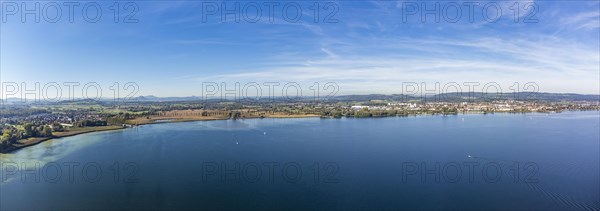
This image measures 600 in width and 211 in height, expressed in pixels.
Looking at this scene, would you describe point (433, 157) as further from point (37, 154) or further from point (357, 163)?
point (37, 154)

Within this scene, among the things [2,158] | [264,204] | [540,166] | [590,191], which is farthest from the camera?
[2,158]

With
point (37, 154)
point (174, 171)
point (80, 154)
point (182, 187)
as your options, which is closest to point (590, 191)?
point (182, 187)

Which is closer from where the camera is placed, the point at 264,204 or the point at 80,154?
the point at 264,204

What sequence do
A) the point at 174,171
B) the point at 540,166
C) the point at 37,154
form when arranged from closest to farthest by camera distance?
the point at 174,171 < the point at 540,166 < the point at 37,154

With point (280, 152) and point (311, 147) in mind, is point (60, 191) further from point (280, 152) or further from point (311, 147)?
point (311, 147)

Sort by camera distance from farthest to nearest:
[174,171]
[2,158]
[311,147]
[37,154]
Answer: [311,147] < [37,154] < [2,158] < [174,171]

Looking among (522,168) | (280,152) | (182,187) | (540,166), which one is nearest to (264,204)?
(182,187)
